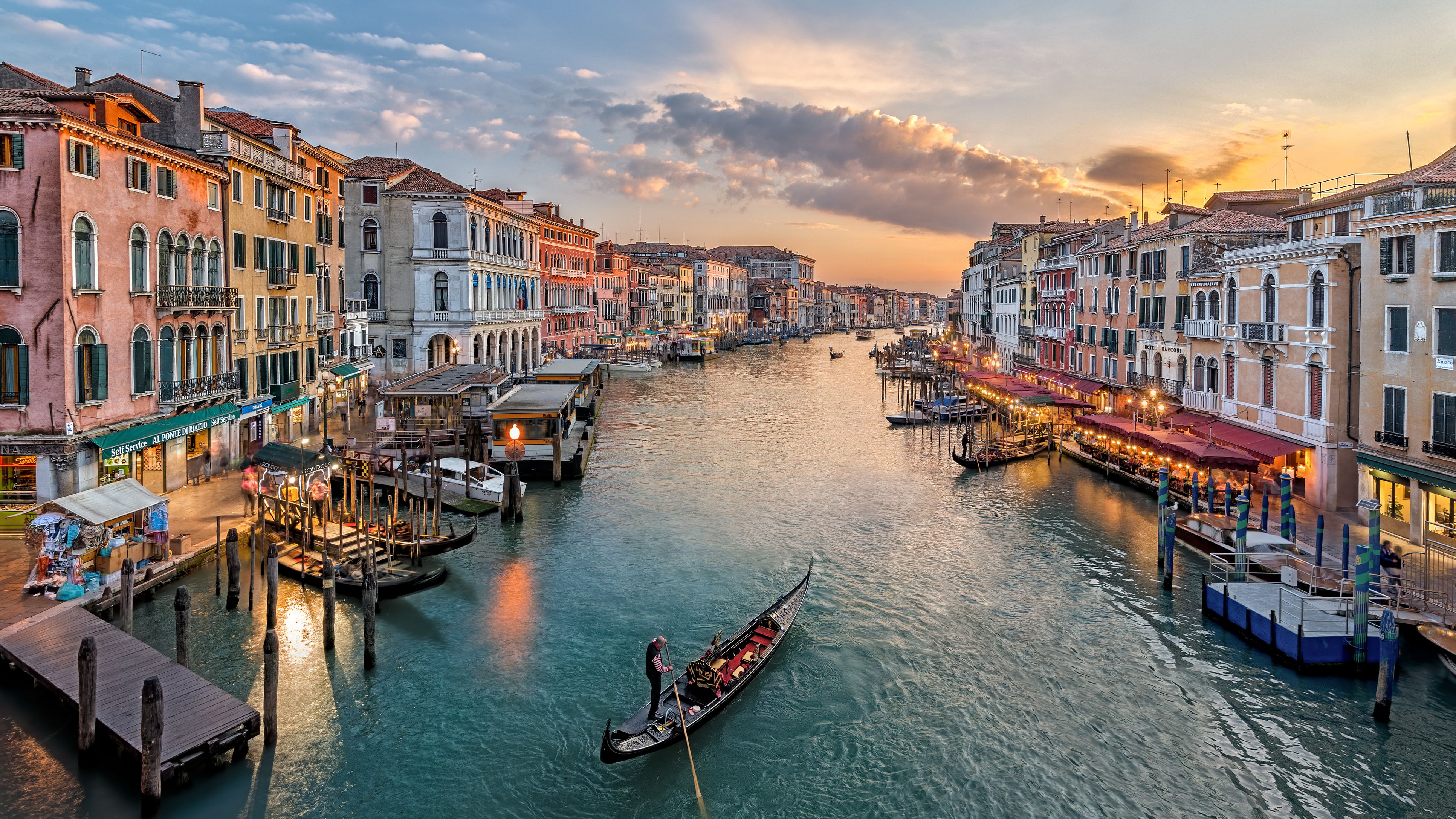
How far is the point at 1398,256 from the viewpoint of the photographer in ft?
69.4

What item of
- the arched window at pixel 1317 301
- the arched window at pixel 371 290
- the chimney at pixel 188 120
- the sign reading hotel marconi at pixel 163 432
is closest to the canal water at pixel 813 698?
the sign reading hotel marconi at pixel 163 432

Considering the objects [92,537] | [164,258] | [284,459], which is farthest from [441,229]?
[92,537]

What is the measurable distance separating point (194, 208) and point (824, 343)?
13202 cm

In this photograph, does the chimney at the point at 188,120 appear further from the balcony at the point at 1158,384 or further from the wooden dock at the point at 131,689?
the balcony at the point at 1158,384

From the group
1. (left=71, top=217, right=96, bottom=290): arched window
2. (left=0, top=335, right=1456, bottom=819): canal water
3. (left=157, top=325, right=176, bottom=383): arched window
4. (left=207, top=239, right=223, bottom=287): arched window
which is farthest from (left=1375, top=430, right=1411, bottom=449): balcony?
(left=207, top=239, right=223, bottom=287): arched window

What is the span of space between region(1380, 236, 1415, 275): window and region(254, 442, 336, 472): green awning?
28.0 meters

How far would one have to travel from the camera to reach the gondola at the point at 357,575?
19188 mm

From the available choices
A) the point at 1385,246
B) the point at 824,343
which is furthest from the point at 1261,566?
the point at 824,343

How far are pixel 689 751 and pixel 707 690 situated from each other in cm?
135

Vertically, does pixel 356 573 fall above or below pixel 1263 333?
below

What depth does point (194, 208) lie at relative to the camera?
24.7 m

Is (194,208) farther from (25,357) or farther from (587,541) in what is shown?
(587,541)

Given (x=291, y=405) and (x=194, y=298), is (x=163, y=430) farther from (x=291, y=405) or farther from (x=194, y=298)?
(x=291, y=405)

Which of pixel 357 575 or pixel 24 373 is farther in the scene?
pixel 357 575
